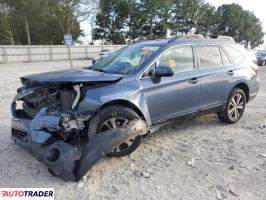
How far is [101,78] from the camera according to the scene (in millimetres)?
4508

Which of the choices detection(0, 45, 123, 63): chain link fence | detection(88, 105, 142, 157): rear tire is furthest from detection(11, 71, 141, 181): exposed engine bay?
detection(0, 45, 123, 63): chain link fence

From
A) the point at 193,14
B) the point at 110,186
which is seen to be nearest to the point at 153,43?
the point at 110,186

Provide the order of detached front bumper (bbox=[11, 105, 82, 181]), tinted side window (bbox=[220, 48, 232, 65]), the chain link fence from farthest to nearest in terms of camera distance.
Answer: the chain link fence
tinted side window (bbox=[220, 48, 232, 65])
detached front bumper (bbox=[11, 105, 82, 181])

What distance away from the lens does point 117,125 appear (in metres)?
4.55

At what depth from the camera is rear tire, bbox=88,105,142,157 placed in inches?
172

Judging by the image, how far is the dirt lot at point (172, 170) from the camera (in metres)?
3.71

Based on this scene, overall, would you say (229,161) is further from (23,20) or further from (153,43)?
(23,20)

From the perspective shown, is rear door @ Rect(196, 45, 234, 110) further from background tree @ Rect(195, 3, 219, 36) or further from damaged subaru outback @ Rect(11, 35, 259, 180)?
background tree @ Rect(195, 3, 219, 36)

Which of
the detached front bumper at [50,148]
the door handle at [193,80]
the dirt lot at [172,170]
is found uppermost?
the door handle at [193,80]

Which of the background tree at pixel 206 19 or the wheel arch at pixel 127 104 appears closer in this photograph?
the wheel arch at pixel 127 104

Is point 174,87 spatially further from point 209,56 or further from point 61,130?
point 61,130

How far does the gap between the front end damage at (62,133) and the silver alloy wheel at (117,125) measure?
177mm

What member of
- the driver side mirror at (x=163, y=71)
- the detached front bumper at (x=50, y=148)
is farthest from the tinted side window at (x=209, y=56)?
the detached front bumper at (x=50, y=148)

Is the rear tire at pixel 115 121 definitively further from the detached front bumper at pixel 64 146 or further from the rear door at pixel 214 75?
the rear door at pixel 214 75
